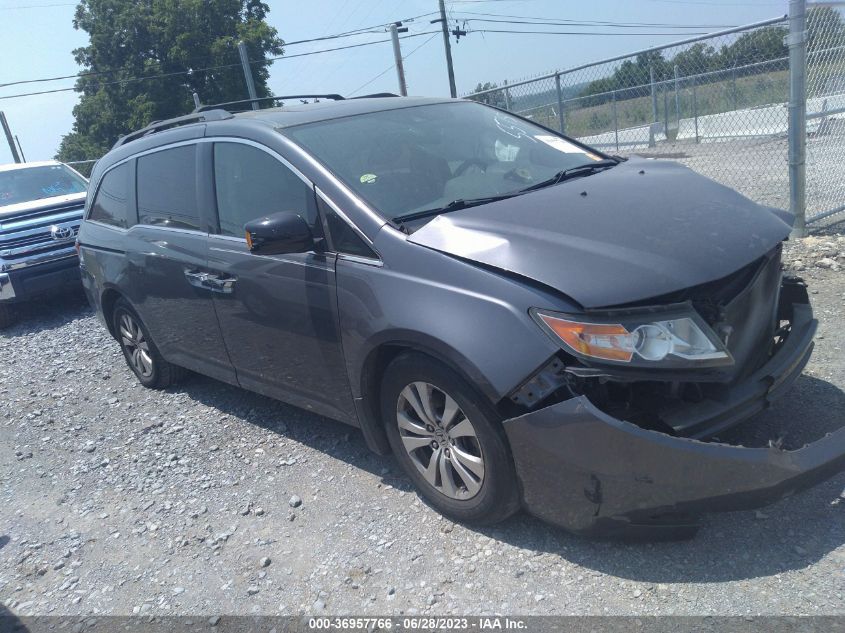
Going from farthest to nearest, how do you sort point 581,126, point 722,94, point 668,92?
point 668,92, point 581,126, point 722,94

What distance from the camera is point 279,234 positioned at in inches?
134

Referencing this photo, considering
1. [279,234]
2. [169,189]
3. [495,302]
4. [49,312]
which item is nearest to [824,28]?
[495,302]

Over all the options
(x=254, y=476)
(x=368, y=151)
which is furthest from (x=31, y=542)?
(x=368, y=151)

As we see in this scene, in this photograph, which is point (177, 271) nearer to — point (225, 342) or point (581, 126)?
point (225, 342)

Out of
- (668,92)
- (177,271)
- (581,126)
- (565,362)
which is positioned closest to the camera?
(565,362)

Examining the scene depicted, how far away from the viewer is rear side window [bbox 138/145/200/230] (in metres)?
4.49

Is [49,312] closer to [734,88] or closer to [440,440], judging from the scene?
[440,440]

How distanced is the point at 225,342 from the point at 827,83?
5996 mm

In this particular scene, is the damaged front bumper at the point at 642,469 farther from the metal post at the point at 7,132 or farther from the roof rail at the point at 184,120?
the metal post at the point at 7,132

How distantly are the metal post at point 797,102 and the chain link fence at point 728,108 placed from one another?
0.46ft

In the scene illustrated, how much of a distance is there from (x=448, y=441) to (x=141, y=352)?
135 inches

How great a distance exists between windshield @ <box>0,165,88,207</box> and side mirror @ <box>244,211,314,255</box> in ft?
24.3

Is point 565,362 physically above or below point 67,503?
above

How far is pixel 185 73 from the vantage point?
142 feet
